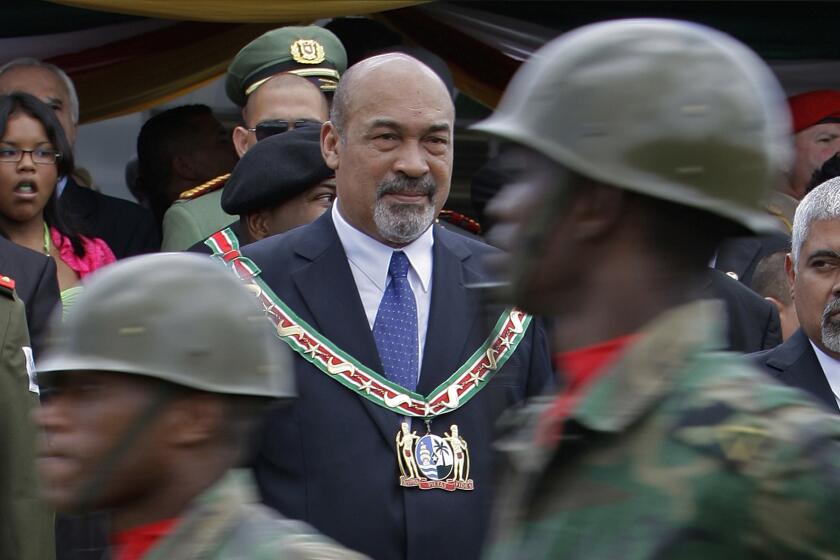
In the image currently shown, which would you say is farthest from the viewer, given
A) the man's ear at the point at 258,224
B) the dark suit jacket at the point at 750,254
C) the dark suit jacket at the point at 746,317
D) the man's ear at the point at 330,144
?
the dark suit jacket at the point at 750,254

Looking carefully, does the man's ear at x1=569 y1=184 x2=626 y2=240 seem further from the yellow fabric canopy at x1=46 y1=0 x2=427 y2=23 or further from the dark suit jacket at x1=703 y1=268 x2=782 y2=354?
the yellow fabric canopy at x1=46 y1=0 x2=427 y2=23

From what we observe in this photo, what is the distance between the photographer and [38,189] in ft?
18.9

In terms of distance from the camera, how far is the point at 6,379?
4.95 meters

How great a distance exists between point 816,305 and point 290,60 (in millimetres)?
2040

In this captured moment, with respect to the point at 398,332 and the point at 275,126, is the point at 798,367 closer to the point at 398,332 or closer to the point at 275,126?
the point at 398,332

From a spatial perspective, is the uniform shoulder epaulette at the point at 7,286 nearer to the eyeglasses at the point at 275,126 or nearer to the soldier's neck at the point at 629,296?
the eyeglasses at the point at 275,126

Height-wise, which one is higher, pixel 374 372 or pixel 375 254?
pixel 375 254

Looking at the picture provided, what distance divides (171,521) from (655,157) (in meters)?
0.85

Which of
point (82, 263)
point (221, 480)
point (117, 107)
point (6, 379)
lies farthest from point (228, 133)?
point (221, 480)

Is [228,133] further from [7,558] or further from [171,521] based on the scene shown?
[171,521]

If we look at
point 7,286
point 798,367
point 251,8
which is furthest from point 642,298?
point 251,8

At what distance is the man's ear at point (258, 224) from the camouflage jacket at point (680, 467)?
10.6 ft


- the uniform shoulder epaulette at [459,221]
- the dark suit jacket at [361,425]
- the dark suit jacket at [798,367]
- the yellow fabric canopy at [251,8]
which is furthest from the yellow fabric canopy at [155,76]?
the dark suit jacket at [798,367]

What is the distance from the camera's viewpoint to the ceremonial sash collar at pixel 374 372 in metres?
4.46
